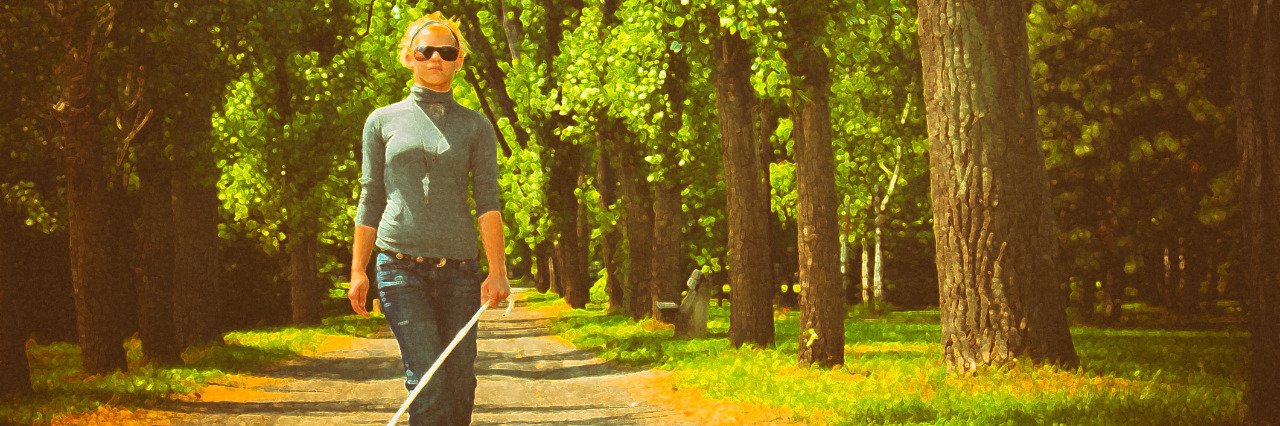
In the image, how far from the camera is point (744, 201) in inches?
625

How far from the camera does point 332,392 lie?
521 inches

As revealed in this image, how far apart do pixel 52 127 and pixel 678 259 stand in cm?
1218

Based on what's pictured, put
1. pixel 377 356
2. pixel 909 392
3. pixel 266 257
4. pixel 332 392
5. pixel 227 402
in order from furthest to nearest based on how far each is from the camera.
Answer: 1. pixel 266 257
2. pixel 377 356
3. pixel 332 392
4. pixel 227 402
5. pixel 909 392

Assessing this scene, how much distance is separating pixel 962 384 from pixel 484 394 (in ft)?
17.1

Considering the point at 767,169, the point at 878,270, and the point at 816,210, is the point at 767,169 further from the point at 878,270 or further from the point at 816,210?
the point at 878,270

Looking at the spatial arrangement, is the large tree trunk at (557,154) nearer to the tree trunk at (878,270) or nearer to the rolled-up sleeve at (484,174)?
the tree trunk at (878,270)

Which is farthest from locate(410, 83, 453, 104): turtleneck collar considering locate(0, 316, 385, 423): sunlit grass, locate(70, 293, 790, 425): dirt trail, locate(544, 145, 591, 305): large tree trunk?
locate(544, 145, 591, 305): large tree trunk

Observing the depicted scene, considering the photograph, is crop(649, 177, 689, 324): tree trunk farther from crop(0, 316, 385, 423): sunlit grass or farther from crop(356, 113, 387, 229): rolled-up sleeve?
crop(356, 113, 387, 229): rolled-up sleeve

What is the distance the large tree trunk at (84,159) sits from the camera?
509 inches

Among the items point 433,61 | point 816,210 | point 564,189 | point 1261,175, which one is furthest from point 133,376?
point 564,189

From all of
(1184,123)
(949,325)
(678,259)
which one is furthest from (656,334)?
(1184,123)

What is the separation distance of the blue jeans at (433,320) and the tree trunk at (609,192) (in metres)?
15.9

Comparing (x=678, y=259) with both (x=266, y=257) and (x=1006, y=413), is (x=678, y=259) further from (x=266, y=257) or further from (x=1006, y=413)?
(x=1006, y=413)

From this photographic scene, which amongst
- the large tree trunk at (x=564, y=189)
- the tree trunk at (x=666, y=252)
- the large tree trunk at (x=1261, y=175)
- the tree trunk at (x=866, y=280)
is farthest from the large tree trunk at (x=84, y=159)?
the tree trunk at (x=866, y=280)
